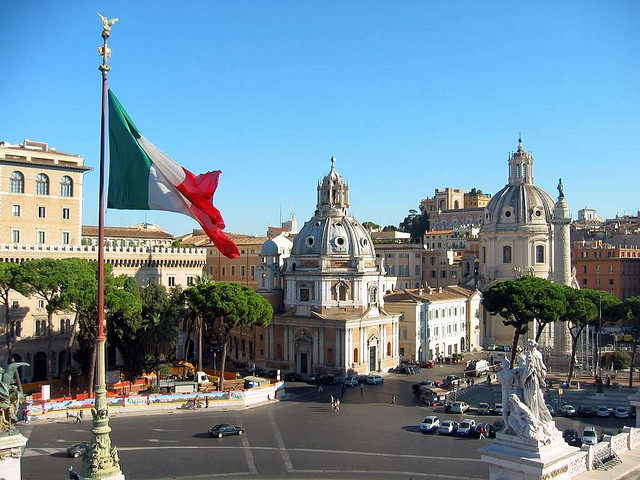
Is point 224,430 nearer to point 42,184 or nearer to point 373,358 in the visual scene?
point 373,358

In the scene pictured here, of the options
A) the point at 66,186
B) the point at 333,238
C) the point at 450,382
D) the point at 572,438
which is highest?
the point at 66,186

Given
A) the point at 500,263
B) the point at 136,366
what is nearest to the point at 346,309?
the point at 136,366

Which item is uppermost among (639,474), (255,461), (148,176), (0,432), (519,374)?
(148,176)

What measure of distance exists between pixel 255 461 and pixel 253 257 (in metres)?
47.9

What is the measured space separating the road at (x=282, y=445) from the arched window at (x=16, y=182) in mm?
21888

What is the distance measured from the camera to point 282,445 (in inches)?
1304

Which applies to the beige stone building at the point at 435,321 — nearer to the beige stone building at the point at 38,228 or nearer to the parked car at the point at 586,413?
the parked car at the point at 586,413

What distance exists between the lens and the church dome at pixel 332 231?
60.7 metres

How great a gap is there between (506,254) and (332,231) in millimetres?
23151

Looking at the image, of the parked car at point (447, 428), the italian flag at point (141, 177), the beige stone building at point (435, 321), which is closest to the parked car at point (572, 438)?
the parked car at point (447, 428)

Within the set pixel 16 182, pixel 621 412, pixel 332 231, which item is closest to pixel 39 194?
pixel 16 182

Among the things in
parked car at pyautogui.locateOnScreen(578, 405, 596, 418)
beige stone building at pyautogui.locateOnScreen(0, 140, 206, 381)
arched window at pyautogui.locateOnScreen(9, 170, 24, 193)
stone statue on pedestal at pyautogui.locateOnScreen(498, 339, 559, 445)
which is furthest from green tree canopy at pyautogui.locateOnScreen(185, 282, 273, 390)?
stone statue on pedestal at pyautogui.locateOnScreen(498, 339, 559, 445)

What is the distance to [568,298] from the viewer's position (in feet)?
165

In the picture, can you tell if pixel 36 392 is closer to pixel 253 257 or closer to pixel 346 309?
pixel 346 309
